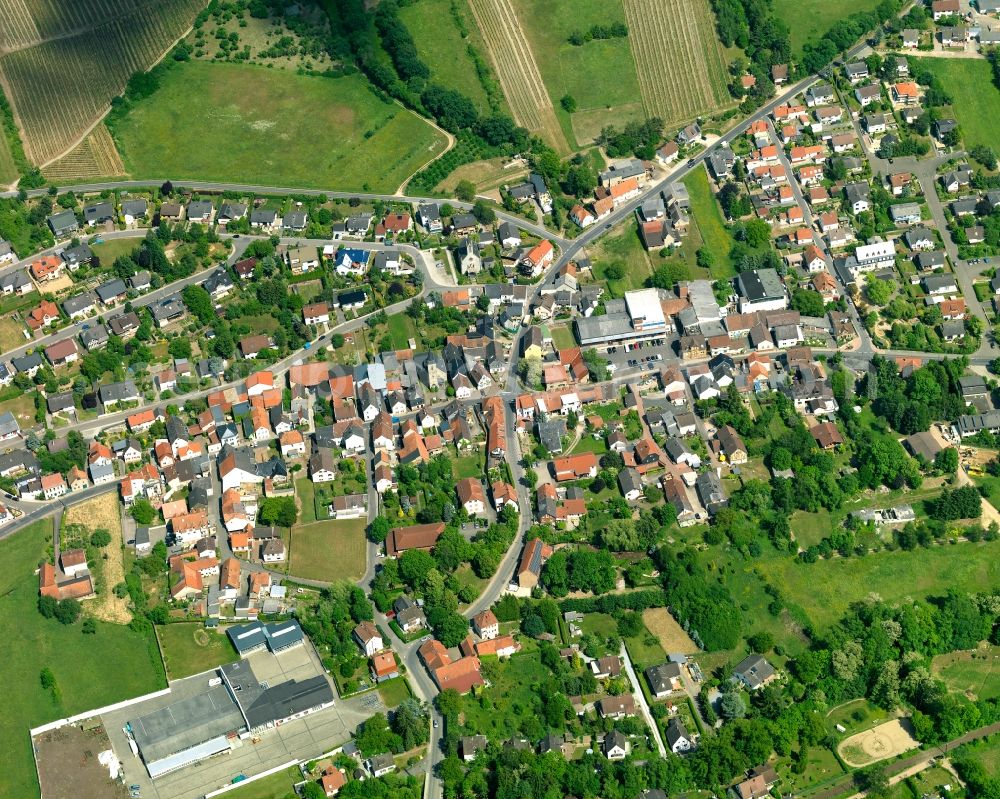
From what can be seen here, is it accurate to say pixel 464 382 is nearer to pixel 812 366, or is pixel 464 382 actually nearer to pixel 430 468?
pixel 430 468

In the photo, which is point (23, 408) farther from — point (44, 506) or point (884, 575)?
point (884, 575)

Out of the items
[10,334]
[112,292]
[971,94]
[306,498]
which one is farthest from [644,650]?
[971,94]

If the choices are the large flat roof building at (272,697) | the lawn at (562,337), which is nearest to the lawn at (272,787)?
the large flat roof building at (272,697)

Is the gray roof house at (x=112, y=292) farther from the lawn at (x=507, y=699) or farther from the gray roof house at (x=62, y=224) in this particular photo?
the lawn at (x=507, y=699)

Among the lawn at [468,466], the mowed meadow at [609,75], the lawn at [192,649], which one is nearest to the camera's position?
the lawn at [192,649]

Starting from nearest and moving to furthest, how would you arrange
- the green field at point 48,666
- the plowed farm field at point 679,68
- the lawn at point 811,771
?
1. the lawn at point 811,771
2. the green field at point 48,666
3. the plowed farm field at point 679,68

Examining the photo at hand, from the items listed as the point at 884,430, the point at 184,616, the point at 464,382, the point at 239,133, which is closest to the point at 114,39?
the point at 239,133
